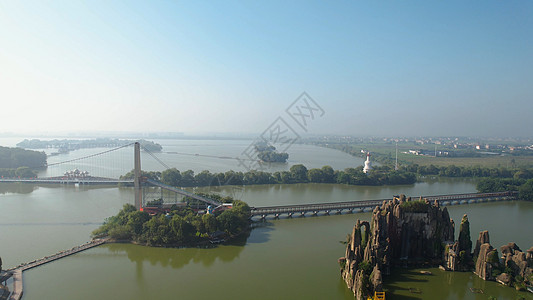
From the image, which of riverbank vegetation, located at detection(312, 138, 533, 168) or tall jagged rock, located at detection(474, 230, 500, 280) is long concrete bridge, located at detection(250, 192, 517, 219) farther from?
riverbank vegetation, located at detection(312, 138, 533, 168)

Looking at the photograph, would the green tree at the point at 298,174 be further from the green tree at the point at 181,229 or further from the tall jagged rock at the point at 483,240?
the tall jagged rock at the point at 483,240

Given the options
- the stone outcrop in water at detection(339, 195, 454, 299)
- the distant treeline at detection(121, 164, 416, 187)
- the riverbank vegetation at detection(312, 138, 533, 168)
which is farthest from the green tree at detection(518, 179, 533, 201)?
the riverbank vegetation at detection(312, 138, 533, 168)

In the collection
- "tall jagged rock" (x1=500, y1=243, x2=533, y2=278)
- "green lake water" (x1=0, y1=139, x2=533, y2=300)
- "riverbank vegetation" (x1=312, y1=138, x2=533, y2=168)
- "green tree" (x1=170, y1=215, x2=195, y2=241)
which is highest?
"riverbank vegetation" (x1=312, y1=138, x2=533, y2=168)

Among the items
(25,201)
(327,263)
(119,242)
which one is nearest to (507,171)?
(327,263)

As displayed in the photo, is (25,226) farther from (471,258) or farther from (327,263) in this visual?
(471,258)

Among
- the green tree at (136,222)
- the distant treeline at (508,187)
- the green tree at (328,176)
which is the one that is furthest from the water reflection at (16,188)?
the distant treeline at (508,187)

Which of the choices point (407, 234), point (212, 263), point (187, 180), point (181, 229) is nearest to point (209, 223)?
point (181, 229)

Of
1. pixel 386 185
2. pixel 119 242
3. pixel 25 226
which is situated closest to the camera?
pixel 119 242
